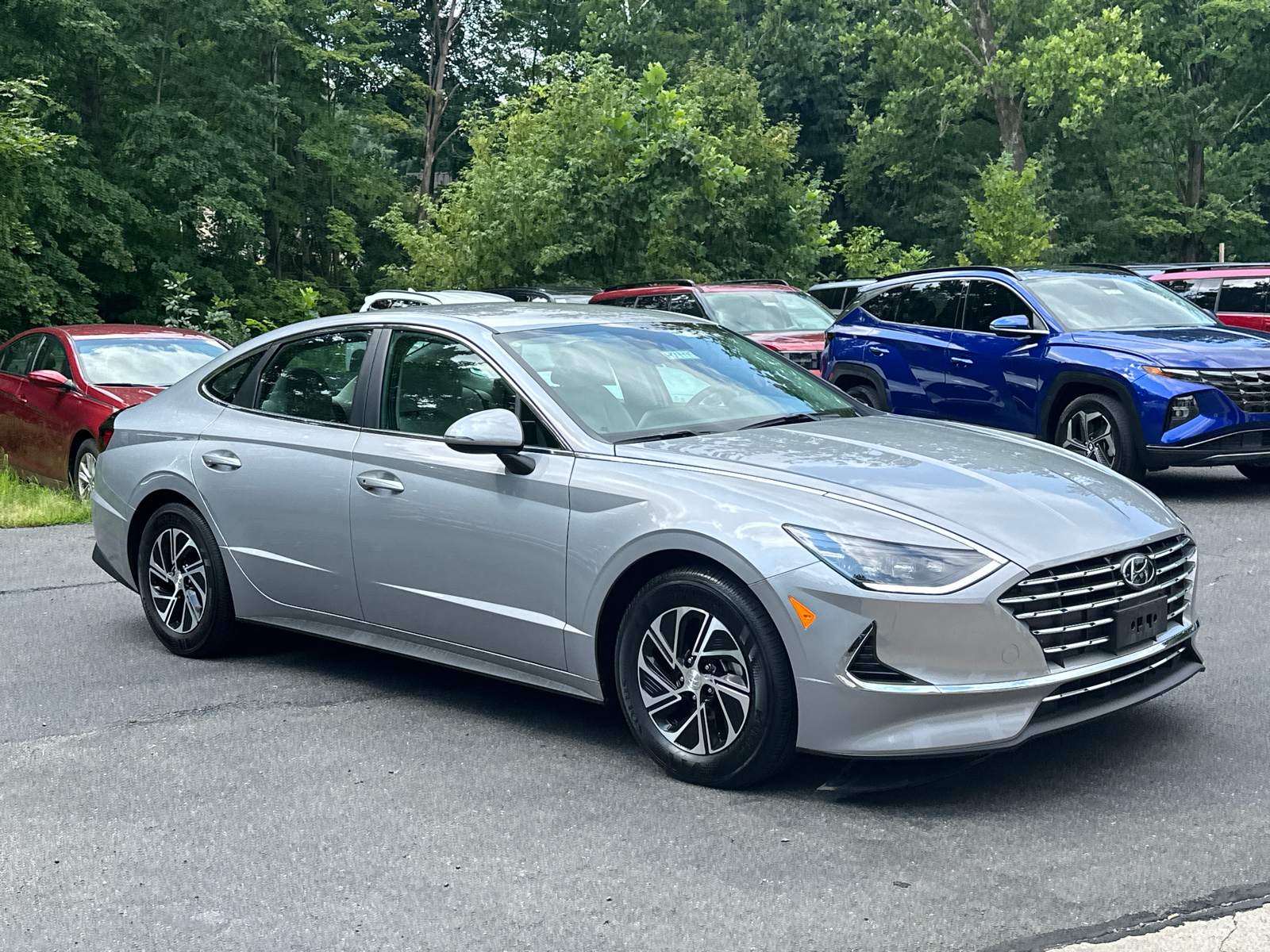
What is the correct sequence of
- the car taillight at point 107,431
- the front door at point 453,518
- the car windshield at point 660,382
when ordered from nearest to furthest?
1. the front door at point 453,518
2. the car windshield at point 660,382
3. the car taillight at point 107,431

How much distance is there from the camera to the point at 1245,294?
15.8m

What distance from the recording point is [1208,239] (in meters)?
50.2

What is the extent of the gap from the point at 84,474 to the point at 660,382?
310 inches

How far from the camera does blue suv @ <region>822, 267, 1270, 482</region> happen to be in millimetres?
10422

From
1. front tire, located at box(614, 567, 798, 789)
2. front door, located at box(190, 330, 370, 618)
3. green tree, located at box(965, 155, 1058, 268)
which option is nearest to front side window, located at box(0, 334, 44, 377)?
front door, located at box(190, 330, 370, 618)

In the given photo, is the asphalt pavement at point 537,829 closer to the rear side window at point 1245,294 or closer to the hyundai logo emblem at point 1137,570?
the hyundai logo emblem at point 1137,570

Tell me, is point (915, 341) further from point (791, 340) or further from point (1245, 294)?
point (1245, 294)

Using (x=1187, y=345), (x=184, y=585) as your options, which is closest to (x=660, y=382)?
(x=184, y=585)

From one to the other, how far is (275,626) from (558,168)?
18.1 metres

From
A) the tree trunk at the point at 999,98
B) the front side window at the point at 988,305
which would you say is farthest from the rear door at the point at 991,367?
the tree trunk at the point at 999,98

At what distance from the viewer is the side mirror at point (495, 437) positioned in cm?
514

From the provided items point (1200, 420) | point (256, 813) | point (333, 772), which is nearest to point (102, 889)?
point (256, 813)

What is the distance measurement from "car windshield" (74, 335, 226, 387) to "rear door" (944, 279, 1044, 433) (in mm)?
6250

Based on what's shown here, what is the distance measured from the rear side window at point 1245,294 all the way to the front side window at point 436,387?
12429 mm
